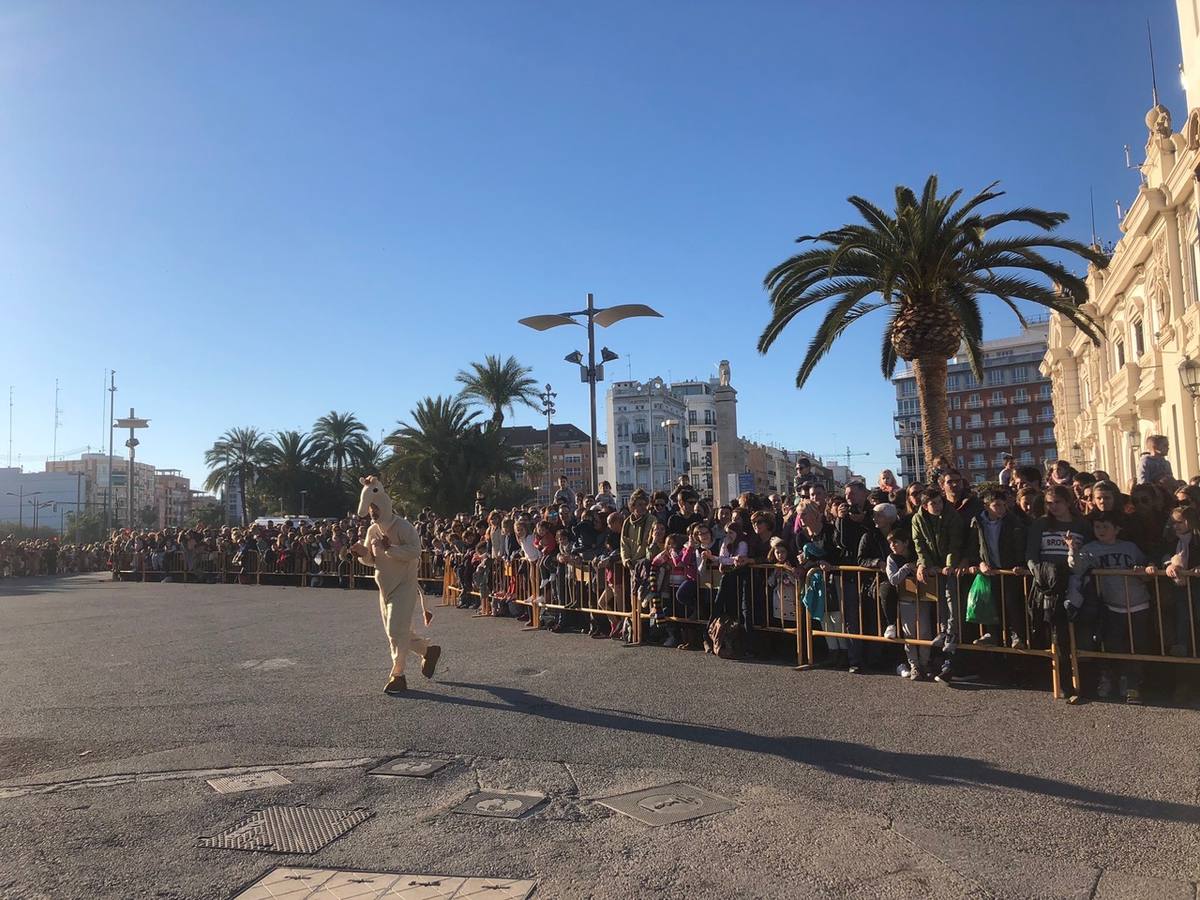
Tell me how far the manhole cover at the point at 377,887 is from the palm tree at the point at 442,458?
137 ft

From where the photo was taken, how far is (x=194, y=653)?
1069 centimetres

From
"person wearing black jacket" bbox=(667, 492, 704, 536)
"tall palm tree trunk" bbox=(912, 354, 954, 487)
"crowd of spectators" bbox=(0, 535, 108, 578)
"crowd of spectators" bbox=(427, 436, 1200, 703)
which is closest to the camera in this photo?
"crowd of spectators" bbox=(427, 436, 1200, 703)

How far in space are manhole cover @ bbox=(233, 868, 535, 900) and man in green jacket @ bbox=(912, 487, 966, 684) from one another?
542cm

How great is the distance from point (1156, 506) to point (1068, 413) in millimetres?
43819

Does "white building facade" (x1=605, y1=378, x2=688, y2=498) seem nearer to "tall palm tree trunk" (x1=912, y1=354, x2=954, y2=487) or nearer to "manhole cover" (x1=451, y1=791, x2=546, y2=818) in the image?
"tall palm tree trunk" (x1=912, y1=354, x2=954, y2=487)

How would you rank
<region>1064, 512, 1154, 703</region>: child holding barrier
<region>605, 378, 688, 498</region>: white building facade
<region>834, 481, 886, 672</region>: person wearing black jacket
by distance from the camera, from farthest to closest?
1. <region>605, 378, 688, 498</region>: white building facade
2. <region>834, 481, 886, 672</region>: person wearing black jacket
3. <region>1064, 512, 1154, 703</region>: child holding barrier

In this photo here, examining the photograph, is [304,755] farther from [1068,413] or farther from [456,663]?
[1068,413]

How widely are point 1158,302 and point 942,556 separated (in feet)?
69.6

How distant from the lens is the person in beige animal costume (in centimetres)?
834

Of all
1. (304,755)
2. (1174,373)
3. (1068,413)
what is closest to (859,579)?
(304,755)

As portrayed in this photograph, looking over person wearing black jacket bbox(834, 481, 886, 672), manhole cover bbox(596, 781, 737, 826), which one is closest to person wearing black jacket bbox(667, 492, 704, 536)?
person wearing black jacket bbox(834, 481, 886, 672)

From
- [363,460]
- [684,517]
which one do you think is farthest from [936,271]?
[363,460]

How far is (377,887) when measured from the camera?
12.5ft

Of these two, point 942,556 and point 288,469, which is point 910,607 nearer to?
point 942,556
